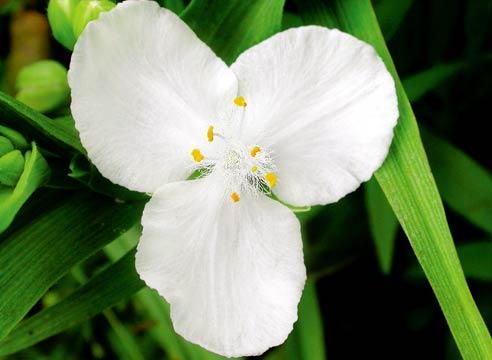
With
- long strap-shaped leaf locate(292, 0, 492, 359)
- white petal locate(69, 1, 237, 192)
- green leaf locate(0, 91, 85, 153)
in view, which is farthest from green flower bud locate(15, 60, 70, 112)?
long strap-shaped leaf locate(292, 0, 492, 359)

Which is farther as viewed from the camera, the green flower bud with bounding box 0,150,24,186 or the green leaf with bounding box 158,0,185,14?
the green leaf with bounding box 158,0,185,14

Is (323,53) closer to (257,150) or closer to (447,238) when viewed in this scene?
(257,150)

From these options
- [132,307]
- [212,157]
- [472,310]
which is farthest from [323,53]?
[132,307]

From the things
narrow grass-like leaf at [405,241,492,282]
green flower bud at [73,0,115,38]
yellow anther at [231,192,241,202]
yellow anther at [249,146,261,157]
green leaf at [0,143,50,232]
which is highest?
green flower bud at [73,0,115,38]

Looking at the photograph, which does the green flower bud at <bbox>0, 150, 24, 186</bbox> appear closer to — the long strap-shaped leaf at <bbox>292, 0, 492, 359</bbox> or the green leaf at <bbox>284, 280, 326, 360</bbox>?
the long strap-shaped leaf at <bbox>292, 0, 492, 359</bbox>

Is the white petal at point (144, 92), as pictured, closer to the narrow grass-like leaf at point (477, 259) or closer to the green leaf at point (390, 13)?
the green leaf at point (390, 13)

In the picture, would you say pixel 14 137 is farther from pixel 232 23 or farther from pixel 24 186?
pixel 232 23

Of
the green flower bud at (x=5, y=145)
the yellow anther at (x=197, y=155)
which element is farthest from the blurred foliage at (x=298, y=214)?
the yellow anther at (x=197, y=155)
